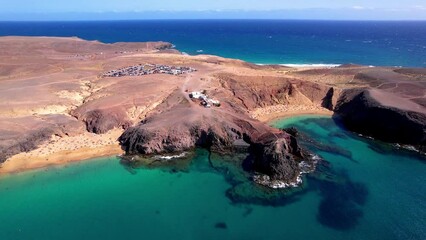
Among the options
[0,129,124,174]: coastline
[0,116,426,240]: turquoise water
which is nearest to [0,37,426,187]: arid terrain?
[0,129,124,174]: coastline

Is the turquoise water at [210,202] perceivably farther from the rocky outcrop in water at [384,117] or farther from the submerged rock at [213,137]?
the rocky outcrop in water at [384,117]

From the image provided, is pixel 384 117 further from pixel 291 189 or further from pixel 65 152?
pixel 65 152

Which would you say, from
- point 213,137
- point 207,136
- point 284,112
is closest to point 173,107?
point 207,136

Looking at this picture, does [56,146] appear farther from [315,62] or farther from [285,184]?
[315,62]

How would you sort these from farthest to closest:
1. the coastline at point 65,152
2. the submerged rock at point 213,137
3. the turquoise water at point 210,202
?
the coastline at point 65,152
the submerged rock at point 213,137
the turquoise water at point 210,202

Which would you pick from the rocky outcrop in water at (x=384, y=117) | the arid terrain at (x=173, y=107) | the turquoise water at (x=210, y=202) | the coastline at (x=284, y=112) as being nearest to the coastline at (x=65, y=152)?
the arid terrain at (x=173, y=107)

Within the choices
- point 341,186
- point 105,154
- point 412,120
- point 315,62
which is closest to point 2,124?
point 105,154
